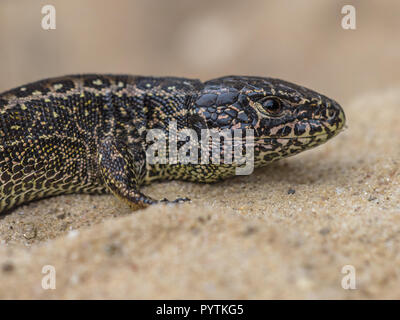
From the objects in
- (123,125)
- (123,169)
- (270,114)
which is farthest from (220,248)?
(123,125)

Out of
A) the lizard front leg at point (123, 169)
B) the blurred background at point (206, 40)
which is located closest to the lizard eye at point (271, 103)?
the lizard front leg at point (123, 169)

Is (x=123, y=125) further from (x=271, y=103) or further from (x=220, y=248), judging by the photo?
(x=220, y=248)

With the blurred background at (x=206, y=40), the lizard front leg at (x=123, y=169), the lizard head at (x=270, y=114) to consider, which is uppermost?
the blurred background at (x=206, y=40)

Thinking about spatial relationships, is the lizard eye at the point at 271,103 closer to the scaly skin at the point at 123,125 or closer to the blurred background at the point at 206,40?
the scaly skin at the point at 123,125

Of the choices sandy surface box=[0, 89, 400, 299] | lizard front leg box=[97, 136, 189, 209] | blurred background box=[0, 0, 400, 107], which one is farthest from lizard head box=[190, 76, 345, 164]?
blurred background box=[0, 0, 400, 107]

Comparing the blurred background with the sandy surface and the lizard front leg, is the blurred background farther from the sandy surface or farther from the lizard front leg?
the lizard front leg
